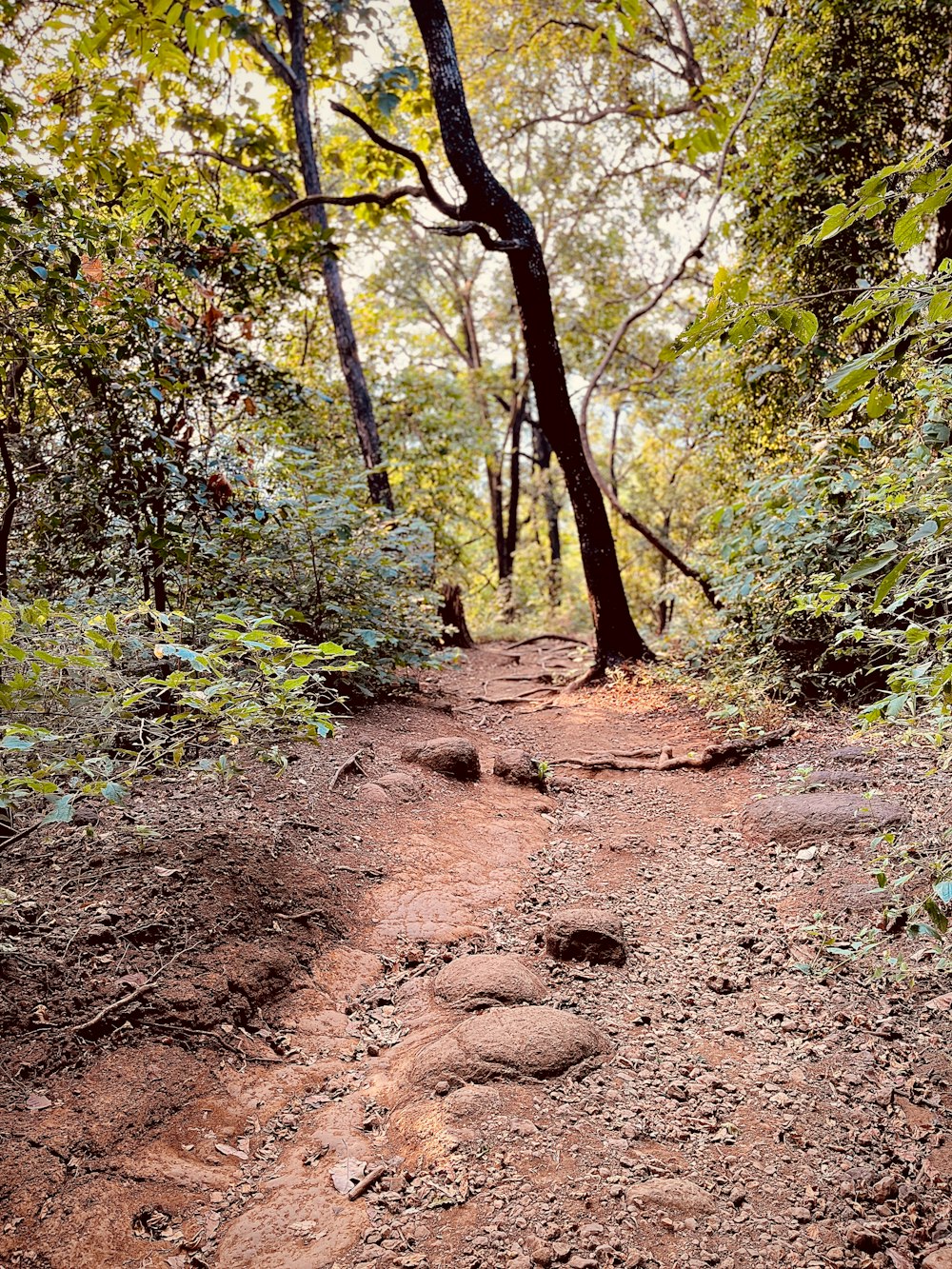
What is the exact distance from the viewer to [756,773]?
4887 mm

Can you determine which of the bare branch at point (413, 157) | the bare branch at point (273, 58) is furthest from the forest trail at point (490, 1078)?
the bare branch at point (273, 58)

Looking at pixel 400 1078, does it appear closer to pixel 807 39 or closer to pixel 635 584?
pixel 807 39

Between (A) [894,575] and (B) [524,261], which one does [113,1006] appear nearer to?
(A) [894,575]

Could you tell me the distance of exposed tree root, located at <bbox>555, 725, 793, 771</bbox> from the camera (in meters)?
5.21

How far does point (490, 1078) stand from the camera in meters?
2.18

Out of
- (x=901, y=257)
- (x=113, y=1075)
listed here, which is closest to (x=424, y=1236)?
(x=113, y=1075)

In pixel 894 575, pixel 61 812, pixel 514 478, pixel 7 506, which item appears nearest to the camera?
pixel 894 575

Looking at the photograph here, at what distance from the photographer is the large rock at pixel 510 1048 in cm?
221

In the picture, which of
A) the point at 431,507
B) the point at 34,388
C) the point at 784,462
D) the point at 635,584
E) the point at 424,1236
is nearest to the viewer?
the point at 424,1236

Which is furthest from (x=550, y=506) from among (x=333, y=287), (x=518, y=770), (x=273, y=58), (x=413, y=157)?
(x=518, y=770)

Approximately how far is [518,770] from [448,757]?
536mm

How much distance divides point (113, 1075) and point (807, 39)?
26.6 ft

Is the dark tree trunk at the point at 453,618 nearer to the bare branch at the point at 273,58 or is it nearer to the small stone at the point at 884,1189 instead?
the bare branch at the point at 273,58

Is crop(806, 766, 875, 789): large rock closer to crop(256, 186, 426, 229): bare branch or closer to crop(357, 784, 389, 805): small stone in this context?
crop(357, 784, 389, 805): small stone
